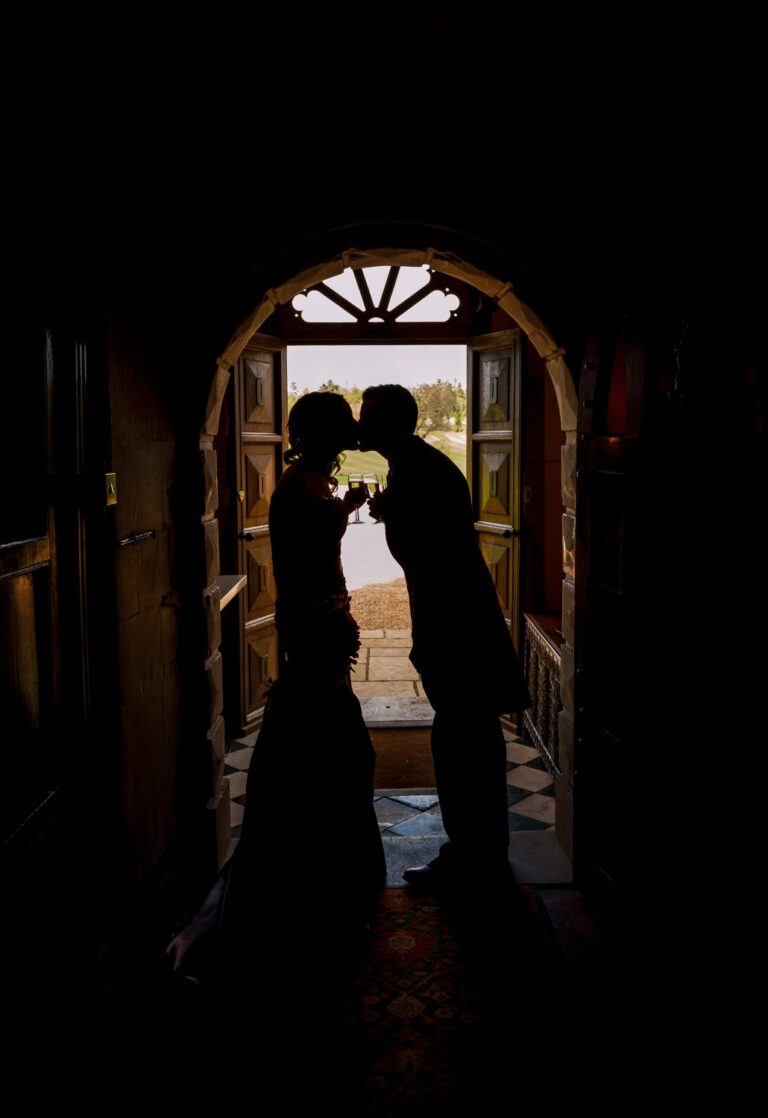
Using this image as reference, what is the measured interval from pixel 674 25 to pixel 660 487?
139 centimetres

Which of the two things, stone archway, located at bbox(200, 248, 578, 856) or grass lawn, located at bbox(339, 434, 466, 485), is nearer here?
stone archway, located at bbox(200, 248, 578, 856)

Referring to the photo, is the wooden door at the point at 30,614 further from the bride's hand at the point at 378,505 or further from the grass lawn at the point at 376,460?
the grass lawn at the point at 376,460

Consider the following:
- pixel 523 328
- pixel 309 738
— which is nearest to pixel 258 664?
pixel 309 738

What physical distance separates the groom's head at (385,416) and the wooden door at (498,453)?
7.50ft

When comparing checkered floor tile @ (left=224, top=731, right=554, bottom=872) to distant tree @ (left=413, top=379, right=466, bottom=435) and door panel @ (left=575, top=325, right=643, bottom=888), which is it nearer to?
door panel @ (left=575, top=325, right=643, bottom=888)

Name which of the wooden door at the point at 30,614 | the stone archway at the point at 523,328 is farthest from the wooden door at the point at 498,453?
the wooden door at the point at 30,614

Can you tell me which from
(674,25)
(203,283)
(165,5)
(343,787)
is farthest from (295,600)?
(674,25)

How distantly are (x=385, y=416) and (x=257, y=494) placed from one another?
249 cm

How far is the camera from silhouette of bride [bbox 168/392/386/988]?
2678mm

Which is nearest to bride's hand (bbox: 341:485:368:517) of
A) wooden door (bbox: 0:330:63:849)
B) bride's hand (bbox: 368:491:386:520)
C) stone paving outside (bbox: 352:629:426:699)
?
bride's hand (bbox: 368:491:386:520)

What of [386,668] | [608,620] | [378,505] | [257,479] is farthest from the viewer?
[386,668]

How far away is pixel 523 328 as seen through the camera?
3.18m

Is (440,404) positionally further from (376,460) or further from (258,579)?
(258,579)

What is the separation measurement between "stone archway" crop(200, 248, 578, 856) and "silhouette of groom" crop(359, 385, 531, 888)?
40 cm
